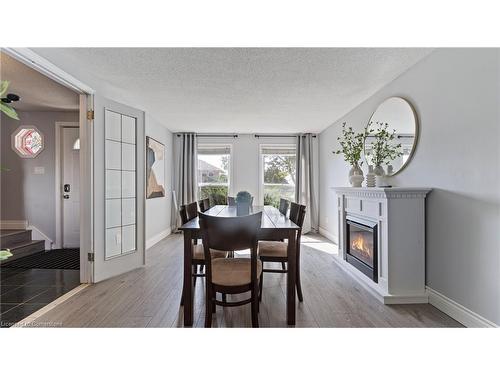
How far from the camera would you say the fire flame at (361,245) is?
2720 millimetres

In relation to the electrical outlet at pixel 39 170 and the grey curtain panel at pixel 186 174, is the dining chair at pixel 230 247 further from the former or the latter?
the electrical outlet at pixel 39 170

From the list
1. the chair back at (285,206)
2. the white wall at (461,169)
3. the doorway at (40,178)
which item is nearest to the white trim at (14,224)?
the doorway at (40,178)

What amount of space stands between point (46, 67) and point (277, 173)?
14.5 ft

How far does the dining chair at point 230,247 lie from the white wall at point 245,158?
395cm

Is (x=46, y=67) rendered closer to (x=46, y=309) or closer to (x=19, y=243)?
(x=46, y=309)

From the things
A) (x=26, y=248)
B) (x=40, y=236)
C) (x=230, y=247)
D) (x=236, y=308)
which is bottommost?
(x=236, y=308)

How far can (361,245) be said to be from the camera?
2873 millimetres

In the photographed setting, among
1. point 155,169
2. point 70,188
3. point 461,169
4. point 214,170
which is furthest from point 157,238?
point 461,169

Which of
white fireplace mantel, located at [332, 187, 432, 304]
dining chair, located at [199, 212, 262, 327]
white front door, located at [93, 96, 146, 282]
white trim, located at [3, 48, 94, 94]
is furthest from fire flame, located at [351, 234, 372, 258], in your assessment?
white trim, located at [3, 48, 94, 94]

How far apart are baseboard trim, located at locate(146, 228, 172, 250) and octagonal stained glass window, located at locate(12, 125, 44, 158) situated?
7.78 feet

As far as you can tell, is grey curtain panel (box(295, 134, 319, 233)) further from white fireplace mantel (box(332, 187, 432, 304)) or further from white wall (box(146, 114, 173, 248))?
white fireplace mantel (box(332, 187, 432, 304))

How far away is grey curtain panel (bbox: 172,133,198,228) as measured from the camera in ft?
18.1

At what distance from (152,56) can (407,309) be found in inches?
126
